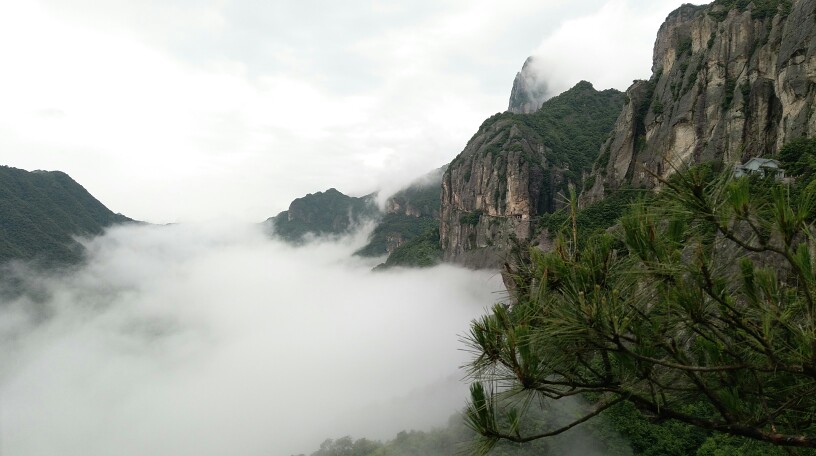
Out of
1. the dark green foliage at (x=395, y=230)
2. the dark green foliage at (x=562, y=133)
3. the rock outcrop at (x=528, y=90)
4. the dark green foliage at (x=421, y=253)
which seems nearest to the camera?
the dark green foliage at (x=562, y=133)

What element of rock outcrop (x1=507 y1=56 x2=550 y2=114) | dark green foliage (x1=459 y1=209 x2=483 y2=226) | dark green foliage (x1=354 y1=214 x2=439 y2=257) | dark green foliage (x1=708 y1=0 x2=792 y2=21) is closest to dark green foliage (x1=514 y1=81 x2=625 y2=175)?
dark green foliage (x1=459 y1=209 x2=483 y2=226)

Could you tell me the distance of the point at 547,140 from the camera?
59.8 meters

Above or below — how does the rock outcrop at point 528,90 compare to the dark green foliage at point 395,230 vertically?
above

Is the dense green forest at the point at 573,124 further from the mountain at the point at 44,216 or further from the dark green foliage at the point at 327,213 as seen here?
the mountain at the point at 44,216

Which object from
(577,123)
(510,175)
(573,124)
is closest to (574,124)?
(573,124)

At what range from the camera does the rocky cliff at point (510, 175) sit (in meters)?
50.7

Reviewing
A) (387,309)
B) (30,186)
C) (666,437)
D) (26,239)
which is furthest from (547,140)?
(30,186)

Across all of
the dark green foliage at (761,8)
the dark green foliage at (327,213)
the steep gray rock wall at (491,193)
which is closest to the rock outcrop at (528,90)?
the steep gray rock wall at (491,193)

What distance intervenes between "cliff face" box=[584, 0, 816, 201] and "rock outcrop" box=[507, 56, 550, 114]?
3080 inches

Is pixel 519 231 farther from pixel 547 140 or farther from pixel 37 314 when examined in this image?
pixel 37 314

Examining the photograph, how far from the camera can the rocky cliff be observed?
5069cm

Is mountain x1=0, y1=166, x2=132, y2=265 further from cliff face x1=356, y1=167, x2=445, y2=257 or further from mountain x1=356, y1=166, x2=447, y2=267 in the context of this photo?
cliff face x1=356, y1=167, x2=445, y2=257

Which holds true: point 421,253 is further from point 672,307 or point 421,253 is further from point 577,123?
point 672,307

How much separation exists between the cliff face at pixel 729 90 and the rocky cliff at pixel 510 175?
46.0 feet
